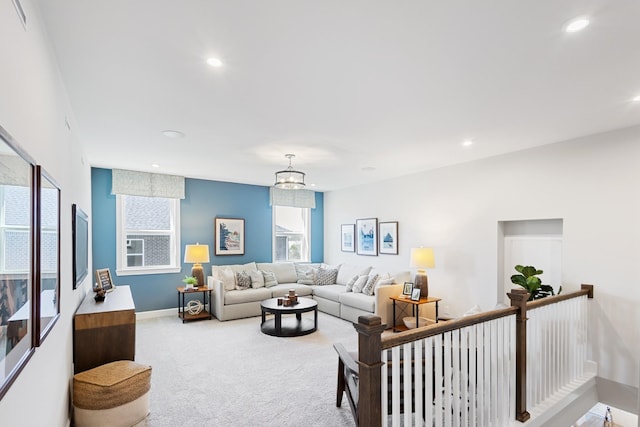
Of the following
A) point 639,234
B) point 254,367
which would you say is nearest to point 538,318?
point 639,234

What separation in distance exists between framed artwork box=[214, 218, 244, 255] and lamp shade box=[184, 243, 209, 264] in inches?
26.1

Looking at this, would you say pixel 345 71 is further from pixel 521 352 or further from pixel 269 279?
pixel 269 279

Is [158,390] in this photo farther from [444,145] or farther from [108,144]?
[444,145]

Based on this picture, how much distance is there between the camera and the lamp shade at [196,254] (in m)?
5.83

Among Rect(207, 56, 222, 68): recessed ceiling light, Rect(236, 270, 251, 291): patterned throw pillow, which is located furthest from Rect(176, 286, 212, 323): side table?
Rect(207, 56, 222, 68): recessed ceiling light

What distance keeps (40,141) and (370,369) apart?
2040 mm

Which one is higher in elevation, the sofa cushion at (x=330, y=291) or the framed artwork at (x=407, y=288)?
the framed artwork at (x=407, y=288)

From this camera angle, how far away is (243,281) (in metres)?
6.20

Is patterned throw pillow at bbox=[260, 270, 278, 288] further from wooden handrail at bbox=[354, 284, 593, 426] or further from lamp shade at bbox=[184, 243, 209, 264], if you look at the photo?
wooden handrail at bbox=[354, 284, 593, 426]

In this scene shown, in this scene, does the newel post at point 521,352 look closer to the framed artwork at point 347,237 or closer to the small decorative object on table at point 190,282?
the framed artwork at point 347,237

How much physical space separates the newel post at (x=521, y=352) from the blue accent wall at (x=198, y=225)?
5353 millimetres

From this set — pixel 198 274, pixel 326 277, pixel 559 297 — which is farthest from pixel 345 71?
pixel 326 277

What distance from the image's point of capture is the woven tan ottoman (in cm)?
253

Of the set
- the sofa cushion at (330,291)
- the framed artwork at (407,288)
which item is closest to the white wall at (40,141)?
the sofa cushion at (330,291)
